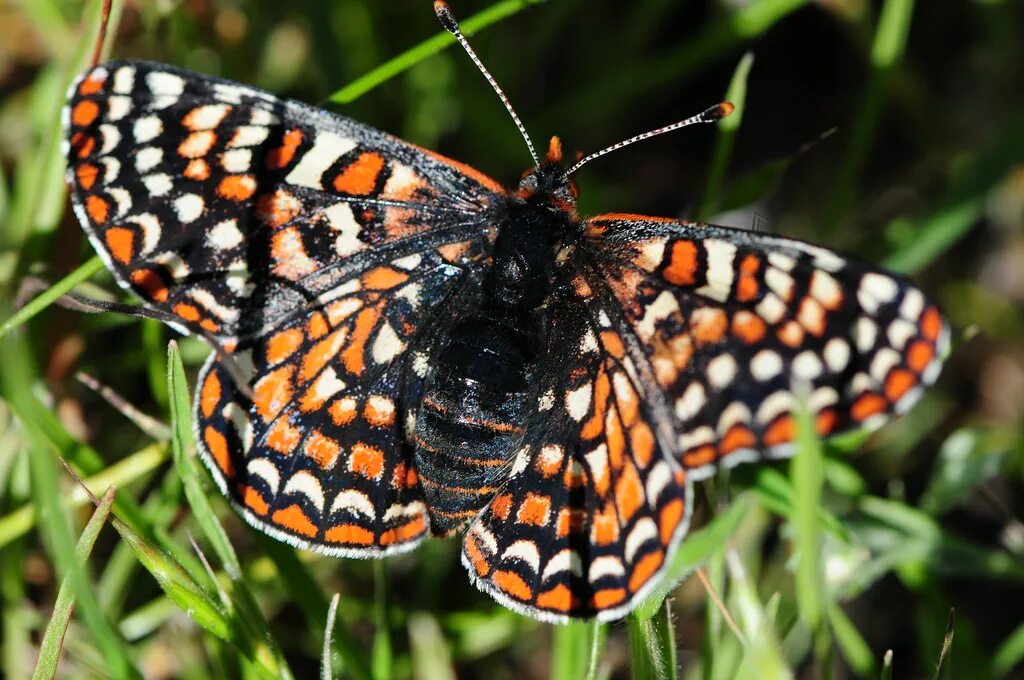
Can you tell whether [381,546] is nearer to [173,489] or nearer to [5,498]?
[173,489]

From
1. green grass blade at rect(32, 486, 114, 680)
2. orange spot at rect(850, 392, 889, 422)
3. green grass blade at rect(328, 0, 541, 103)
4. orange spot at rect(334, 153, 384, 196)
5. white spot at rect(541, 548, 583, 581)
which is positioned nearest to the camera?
green grass blade at rect(32, 486, 114, 680)

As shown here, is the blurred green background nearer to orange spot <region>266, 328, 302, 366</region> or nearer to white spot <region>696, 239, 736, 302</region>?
orange spot <region>266, 328, 302, 366</region>

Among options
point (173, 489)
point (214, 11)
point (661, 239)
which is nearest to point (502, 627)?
point (173, 489)

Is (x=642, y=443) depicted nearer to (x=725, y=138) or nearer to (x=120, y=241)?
(x=725, y=138)

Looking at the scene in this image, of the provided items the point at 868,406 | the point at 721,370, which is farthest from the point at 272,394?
the point at 868,406

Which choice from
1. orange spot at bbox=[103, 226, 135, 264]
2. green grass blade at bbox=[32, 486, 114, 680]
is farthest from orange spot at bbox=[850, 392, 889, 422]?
orange spot at bbox=[103, 226, 135, 264]

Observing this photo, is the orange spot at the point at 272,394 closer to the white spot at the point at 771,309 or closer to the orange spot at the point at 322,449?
the orange spot at the point at 322,449
